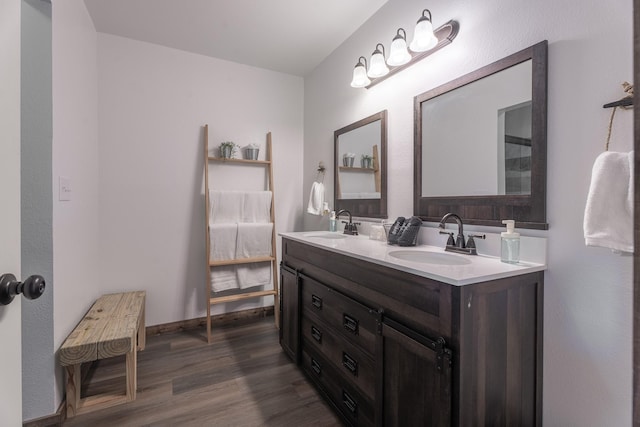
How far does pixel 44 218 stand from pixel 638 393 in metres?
2.02

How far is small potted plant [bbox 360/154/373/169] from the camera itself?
6.83 ft

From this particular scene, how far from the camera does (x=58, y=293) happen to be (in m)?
1.46

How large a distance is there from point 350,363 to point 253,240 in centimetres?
151

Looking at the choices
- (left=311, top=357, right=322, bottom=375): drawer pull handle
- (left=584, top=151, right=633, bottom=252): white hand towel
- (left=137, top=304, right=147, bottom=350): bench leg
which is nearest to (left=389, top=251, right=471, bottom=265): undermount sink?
(left=584, top=151, right=633, bottom=252): white hand towel

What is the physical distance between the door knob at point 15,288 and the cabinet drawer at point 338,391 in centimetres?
123

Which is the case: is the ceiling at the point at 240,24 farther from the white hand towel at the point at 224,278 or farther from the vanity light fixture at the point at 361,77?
the white hand towel at the point at 224,278

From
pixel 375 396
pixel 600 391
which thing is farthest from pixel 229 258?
pixel 600 391

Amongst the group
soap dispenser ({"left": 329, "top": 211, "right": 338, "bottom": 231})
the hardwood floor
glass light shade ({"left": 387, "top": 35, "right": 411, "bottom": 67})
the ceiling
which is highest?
the ceiling

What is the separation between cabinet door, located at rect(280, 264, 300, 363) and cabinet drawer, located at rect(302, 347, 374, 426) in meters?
0.11

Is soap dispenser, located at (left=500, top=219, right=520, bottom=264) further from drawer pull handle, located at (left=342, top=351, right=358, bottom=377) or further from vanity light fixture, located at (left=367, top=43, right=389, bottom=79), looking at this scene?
vanity light fixture, located at (left=367, top=43, right=389, bottom=79)

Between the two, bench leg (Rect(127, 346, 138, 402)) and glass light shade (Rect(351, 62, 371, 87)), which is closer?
bench leg (Rect(127, 346, 138, 402))

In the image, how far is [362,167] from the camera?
2.16 meters

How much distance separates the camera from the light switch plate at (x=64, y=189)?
1496 mm

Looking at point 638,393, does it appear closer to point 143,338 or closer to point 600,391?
point 600,391
